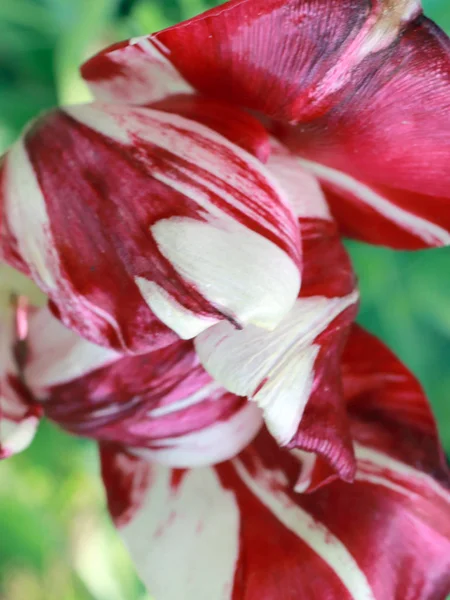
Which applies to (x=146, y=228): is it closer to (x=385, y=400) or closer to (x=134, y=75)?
(x=134, y=75)

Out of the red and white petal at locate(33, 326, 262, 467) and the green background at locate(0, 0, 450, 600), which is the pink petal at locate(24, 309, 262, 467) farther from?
the green background at locate(0, 0, 450, 600)

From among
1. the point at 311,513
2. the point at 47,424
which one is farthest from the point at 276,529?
the point at 47,424

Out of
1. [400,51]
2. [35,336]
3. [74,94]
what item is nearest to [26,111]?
[74,94]

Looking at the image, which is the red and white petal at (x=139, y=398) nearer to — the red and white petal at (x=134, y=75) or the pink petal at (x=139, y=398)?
the pink petal at (x=139, y=398)

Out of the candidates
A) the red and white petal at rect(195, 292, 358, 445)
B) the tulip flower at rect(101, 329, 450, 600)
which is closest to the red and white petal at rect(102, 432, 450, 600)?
the tulip flower at rect(101, 329, 450, 600)

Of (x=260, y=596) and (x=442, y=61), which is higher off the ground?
(x=442, y=61)

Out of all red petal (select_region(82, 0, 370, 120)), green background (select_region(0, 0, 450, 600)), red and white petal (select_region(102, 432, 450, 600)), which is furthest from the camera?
green background (select_region(0, 0, 450, 600))

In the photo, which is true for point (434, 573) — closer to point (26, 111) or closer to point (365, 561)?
point (365, 561)
